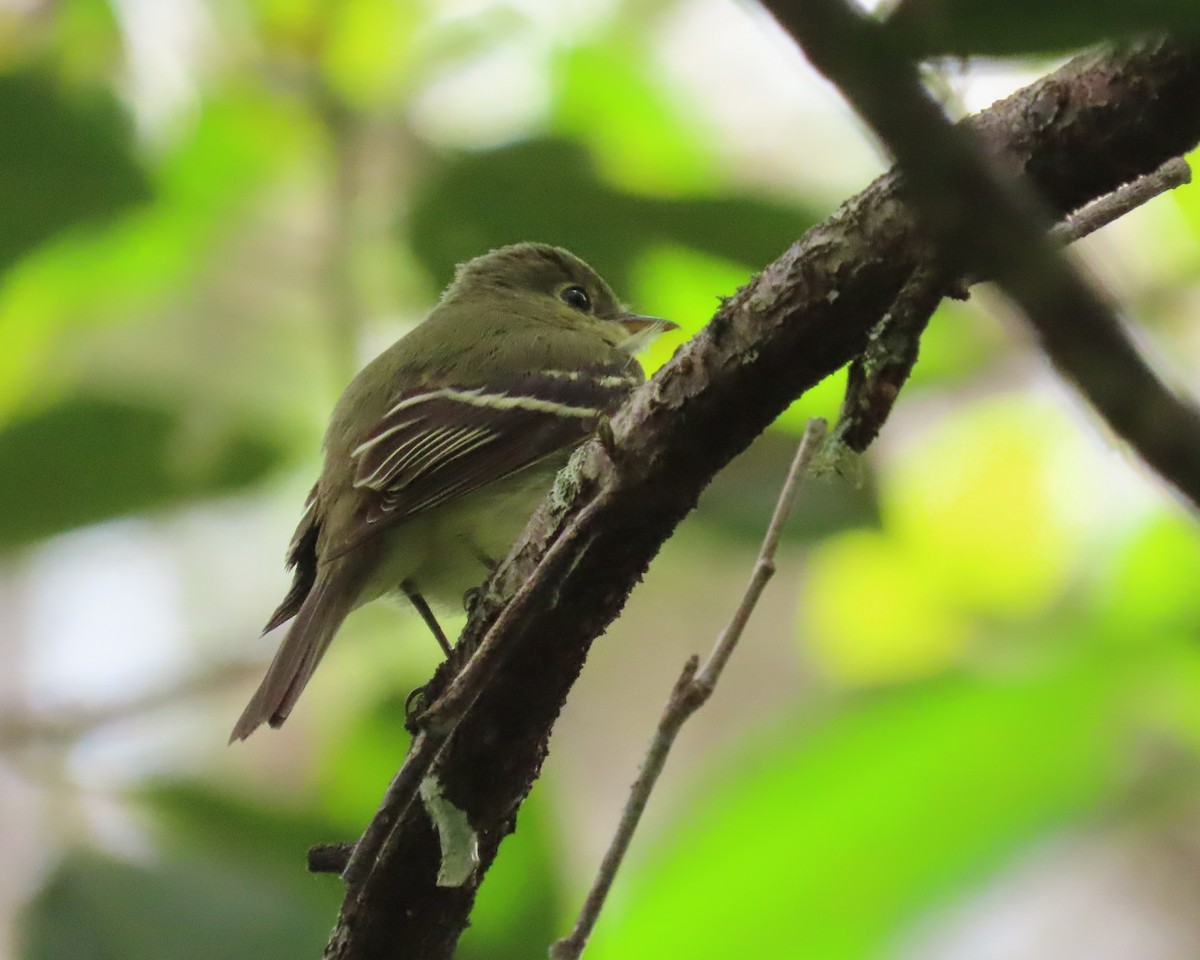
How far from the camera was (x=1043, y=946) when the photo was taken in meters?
5.37

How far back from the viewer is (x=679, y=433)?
1448 millimetres

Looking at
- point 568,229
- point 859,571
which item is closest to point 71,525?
point 568,229

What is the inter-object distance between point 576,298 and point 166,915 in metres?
2.49

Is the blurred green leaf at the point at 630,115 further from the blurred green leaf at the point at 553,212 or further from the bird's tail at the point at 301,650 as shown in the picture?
the bird's tail at the point at 301,650

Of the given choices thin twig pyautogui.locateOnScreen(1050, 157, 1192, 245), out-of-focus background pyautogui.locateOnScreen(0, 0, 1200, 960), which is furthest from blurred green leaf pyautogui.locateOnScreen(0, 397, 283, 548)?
thin twig pyautogui.locateOnScreen(1050, 157, 1192, 245)

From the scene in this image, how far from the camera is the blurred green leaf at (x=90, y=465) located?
7.47ft

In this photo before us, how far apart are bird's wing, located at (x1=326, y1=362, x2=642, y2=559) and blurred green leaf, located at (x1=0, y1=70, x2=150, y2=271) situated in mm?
732

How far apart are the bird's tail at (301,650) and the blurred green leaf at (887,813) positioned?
69cm

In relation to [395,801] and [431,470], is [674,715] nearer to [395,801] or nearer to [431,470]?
[395,801]

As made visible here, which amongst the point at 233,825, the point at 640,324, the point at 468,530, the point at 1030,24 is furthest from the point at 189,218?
the point at 1030,24

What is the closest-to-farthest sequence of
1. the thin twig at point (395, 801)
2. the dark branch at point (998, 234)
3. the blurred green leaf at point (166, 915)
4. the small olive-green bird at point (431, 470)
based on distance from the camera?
the dark branch at point (998, 234) → the thin twig at point (395, 801) → the blurred green leaf at point (166, 915) → the small olive-green bird at point (431, 470)

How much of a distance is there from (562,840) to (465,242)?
95 cm

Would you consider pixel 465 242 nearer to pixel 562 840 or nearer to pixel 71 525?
pixel 71 525

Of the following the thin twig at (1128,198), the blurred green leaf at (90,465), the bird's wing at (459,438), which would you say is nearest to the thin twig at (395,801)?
the thin twig at (1128,198)
